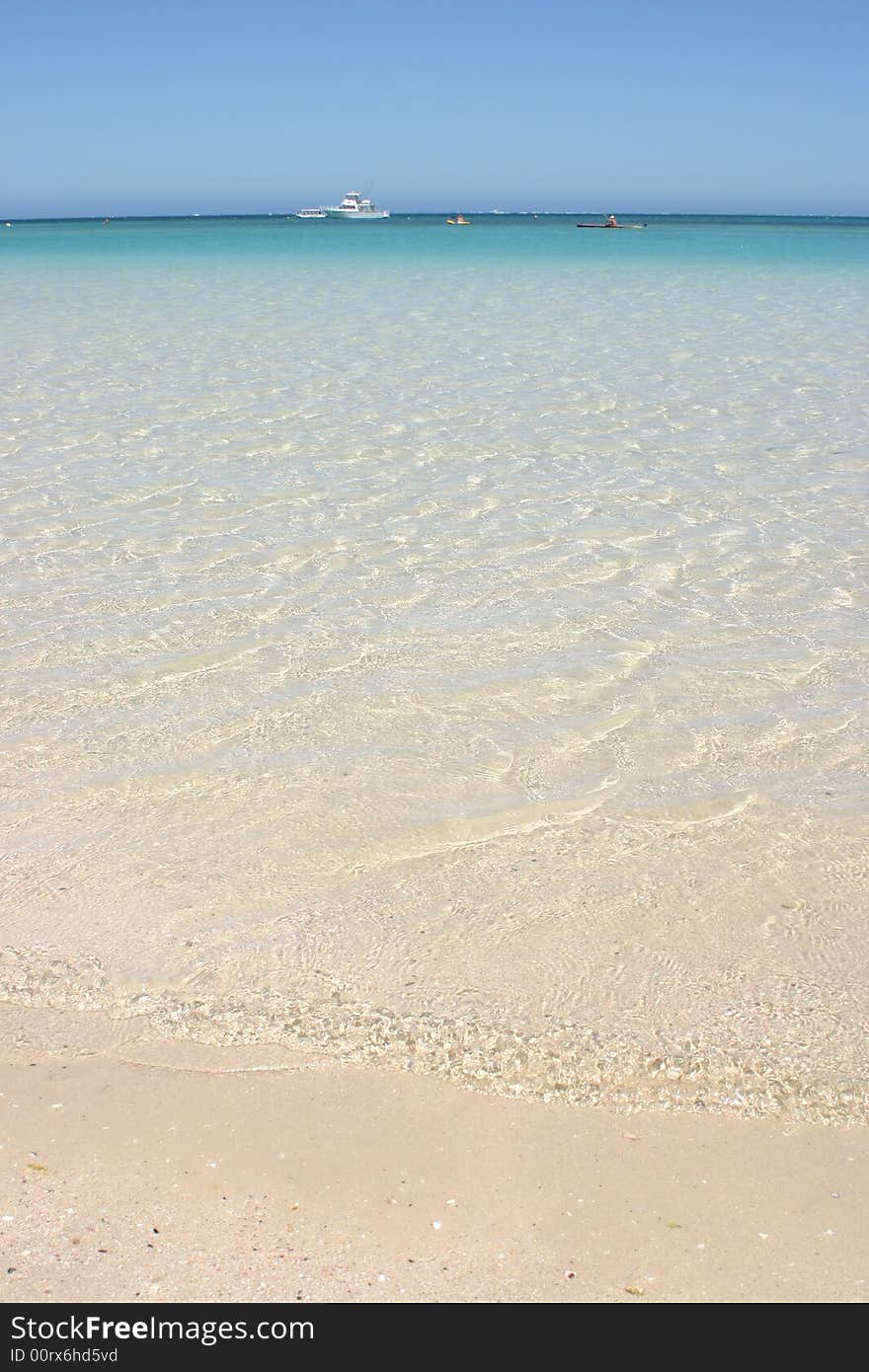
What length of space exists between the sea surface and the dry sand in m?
0.11

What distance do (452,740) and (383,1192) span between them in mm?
1832

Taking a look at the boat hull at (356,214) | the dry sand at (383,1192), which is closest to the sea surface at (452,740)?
the dry sand at (383,1192)

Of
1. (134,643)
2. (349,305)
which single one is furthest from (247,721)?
(349,305)

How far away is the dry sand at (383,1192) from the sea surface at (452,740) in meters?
0.11

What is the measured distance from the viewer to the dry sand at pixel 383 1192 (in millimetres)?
1886

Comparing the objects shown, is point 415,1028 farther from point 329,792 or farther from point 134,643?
point 134,643

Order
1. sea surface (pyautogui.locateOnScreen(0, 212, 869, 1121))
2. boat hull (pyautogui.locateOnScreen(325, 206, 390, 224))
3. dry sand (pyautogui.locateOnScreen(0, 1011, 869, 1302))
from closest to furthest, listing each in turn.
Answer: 1. dry sand (pyautogui.locateOnScreen(0, 1011, 869, 1302))
2. sea surface (pyautogui.locateOnScreen(0, 212, 869, 1121))
3. boat hull (pyautogui.locateOnScreen(325, 206, 390, 224))

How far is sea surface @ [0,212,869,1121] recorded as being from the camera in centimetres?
255

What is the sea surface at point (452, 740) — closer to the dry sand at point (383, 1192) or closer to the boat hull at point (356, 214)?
the dry sand at point (383, 1192)

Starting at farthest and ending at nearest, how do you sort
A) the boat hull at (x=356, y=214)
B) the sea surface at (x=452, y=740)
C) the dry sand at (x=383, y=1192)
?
the boat hull at (x=356, y=214) → the sea surface at (x=452, y=740) → the dry sand at (x=383, y=1192)

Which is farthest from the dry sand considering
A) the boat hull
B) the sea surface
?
the boat hull

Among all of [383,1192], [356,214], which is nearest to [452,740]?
[383,1192]

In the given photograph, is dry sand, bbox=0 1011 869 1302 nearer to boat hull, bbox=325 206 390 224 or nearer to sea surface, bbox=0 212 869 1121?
sea surface, bbox=0 212 869 1121

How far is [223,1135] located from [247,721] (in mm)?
1825
